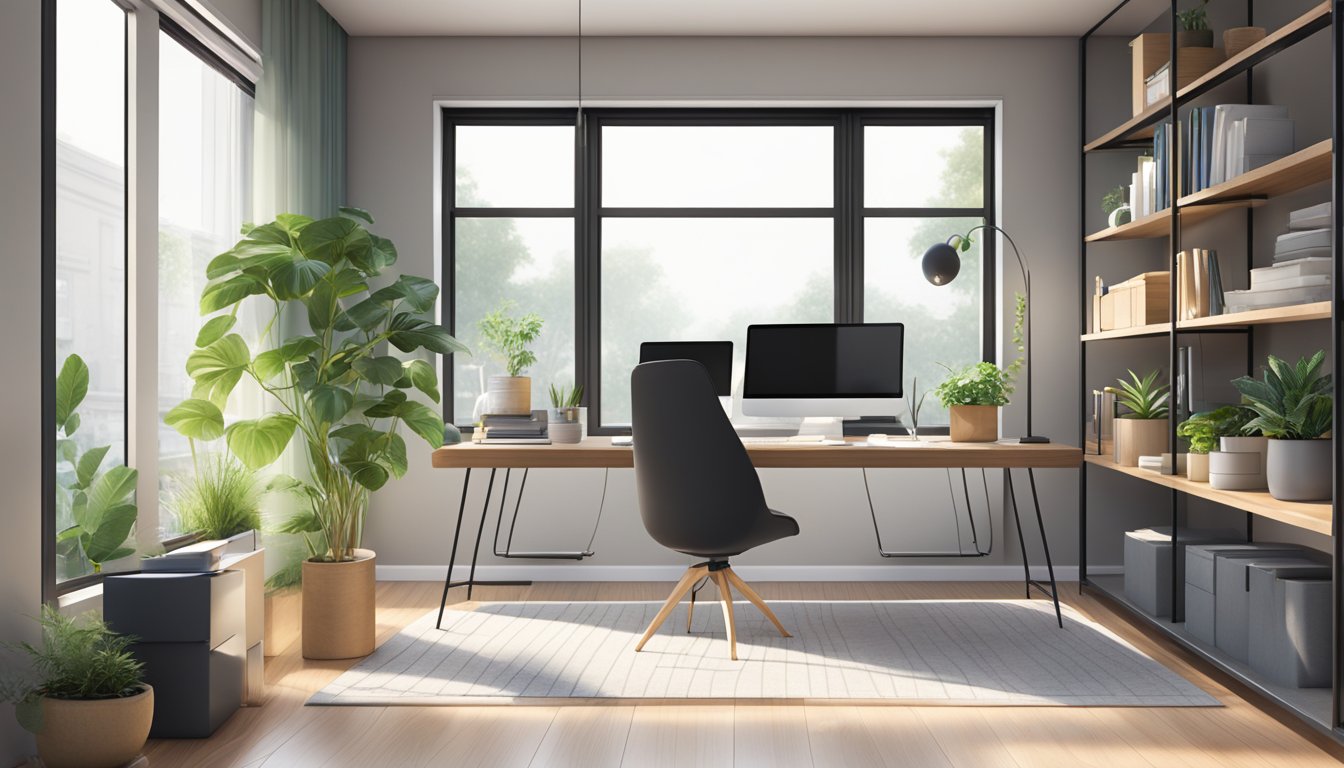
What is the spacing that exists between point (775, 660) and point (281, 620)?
174 cm

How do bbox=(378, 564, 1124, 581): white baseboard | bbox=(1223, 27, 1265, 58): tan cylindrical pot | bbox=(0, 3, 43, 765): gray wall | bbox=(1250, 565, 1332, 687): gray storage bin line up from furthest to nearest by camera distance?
bbox=(378, 564, 1124, 581): white baseboard < bbox=(1223, 27, 1265, 58): tan cylindrical pot < bbox=(1250, 565, 1332, 687): gray storage bin < bbox=(0, 3, 43, 765): gray wall

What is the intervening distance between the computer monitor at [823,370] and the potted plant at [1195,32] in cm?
148

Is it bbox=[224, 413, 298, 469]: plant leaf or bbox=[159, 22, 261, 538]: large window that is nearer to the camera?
bbox=[224, 413, 298, 469]: plant leaf

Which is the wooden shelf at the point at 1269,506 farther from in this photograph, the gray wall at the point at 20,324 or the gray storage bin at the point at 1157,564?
the gray wall at the point at 20,324

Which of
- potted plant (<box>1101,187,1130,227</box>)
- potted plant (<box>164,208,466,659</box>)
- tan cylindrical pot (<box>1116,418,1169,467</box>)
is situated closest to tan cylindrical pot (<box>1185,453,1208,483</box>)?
tan cylindrical pot (<box>1116,418,1169,467</box>)

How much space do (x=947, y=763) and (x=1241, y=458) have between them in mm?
1530

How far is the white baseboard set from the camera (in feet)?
14.7

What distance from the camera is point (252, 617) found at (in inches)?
110

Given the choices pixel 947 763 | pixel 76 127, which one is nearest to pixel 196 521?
pixel 76 127

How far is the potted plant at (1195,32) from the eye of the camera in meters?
3.51

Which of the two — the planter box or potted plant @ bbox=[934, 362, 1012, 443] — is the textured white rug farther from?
potted plant @ bbox=[934, 362, 1012, 443]

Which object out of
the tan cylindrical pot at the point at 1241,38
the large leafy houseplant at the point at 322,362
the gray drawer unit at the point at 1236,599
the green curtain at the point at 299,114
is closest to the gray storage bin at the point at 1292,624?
the gray drawer unit at the point at 1236,599

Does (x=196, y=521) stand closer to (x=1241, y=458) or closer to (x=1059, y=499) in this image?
(x=1241, y=458)

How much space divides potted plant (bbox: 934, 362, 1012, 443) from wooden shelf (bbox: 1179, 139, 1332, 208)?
0.90 m
